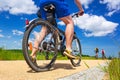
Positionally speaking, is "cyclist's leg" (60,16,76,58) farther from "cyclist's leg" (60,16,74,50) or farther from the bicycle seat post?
the bicycle seat post

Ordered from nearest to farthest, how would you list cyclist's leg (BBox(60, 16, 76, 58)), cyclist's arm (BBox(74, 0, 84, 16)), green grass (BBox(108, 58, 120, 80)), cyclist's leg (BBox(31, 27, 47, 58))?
green grass (BBox(108, 58, 120, 80)), cyclist's leg (BBox(31, 27, 47, 58)), cyclist's leg (BBox(60, 16, 76, 58)), cyclist's arm (BBox(74, 0, 84, 16))

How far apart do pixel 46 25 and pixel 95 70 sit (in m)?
1.22

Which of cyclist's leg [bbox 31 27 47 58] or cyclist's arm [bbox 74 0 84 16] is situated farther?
cyclist's arm [bbox 74 0 84 16]

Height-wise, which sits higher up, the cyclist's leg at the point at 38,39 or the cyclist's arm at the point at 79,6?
the cyclist's arm at the point at 79,6

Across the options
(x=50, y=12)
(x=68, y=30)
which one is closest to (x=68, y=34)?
(x=68, y=30)

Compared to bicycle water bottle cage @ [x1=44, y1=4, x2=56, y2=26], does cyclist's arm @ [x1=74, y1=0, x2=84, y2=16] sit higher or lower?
higher

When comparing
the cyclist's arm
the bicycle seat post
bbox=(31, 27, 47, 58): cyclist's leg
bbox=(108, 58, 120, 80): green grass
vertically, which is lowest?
bbox=(108, 58, 120, 80): green grass

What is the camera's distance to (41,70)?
543cm

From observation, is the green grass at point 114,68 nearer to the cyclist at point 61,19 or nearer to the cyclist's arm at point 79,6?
the cyclist at point 61,19

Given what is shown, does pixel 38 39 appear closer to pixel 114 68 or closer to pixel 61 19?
pixel 61 19

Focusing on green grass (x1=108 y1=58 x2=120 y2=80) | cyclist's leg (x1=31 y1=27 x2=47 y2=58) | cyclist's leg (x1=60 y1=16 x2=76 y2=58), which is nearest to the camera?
green grass (x1=108 y1=58 x2=120 y2=80)

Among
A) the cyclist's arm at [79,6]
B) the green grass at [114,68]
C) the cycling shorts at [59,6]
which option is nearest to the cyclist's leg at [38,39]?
the cycling shorts at [59,6]

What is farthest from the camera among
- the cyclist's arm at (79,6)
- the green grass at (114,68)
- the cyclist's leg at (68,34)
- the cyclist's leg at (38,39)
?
the cyclist's arm at (79,6)

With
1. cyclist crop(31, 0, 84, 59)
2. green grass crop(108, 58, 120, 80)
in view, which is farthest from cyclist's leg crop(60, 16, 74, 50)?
green grass crop(108, 58, 120, 80)
